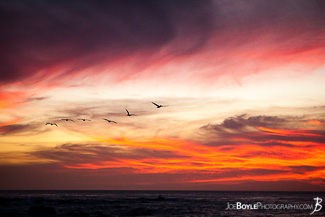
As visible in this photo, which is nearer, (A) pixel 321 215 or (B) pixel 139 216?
(B) pixel 139 216

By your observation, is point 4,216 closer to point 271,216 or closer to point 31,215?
point 31,215

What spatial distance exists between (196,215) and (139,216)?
30.7 ft

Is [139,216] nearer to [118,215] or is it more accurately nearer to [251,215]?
[118,215]

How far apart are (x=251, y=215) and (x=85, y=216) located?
86.9ft

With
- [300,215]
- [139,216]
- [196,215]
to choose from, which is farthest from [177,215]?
[300,215]

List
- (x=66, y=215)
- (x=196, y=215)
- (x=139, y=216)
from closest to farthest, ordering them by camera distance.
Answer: (x=66, y=215), (x=139, y=216), (x=196, y=215)

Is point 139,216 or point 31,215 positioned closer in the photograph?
point 31,215

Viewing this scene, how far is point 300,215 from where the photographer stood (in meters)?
47.5

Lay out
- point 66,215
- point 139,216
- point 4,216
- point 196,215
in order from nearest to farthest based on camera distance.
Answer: point 4,216, point 66,215, point 139,216, point 196,215

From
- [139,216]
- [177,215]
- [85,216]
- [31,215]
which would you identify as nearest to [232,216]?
[177,215]

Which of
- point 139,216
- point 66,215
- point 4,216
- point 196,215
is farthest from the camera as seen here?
point 196,215

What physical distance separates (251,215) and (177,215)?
40.4 ft

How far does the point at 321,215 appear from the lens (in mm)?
47375

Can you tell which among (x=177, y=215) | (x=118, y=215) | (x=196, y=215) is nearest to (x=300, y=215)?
(x=196, y=215)
